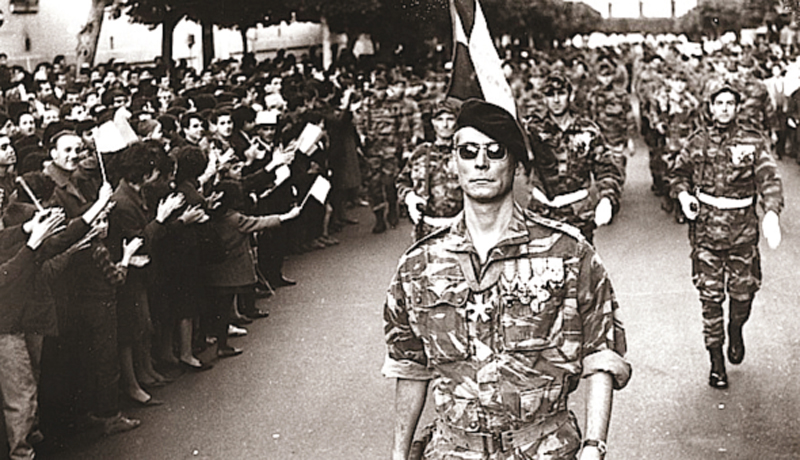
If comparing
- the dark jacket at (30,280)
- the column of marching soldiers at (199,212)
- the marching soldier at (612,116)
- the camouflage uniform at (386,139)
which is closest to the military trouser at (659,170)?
the marching soldier at (612,116)

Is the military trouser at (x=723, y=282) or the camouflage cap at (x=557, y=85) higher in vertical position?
the camouflage cap at (x=557, y=85)

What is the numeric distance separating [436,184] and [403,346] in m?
4.70

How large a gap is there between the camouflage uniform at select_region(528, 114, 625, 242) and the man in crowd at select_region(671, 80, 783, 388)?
0.77 metres

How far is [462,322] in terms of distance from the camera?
4.39m

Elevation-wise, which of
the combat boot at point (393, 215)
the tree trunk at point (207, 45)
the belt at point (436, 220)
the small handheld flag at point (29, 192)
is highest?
the tree trunk at point (207, 45)

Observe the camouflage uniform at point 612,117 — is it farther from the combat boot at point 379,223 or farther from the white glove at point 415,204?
the white glove at point 415,204

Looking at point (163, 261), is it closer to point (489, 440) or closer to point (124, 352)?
point (124, 352)

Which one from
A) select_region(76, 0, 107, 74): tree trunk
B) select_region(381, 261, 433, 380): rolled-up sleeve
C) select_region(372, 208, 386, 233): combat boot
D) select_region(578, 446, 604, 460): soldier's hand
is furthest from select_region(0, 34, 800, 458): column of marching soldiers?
select_region(76, 0, 107, 74): tree trunk

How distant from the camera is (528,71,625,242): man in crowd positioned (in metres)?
9.68

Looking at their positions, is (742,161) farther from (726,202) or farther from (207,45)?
(207,45)

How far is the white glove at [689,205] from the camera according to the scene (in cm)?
887

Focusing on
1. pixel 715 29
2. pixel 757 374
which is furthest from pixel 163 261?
pixel 715 29

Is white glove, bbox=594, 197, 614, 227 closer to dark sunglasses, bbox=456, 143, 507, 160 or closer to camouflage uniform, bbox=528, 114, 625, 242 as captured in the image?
camouflage uniform, bbox=528, 114, 625, 242

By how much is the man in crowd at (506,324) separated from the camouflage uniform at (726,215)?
15.0 feet
